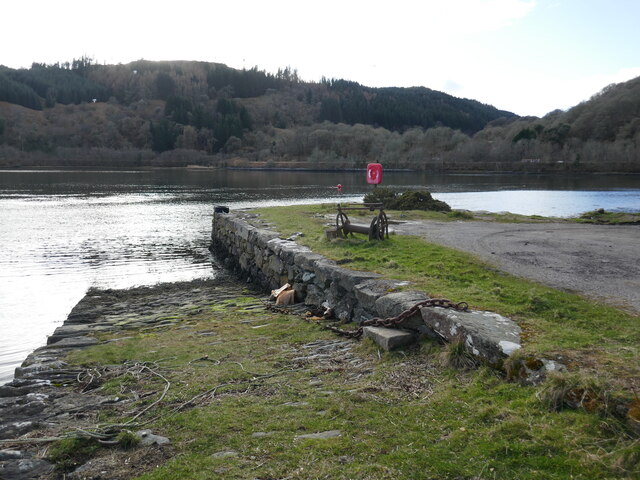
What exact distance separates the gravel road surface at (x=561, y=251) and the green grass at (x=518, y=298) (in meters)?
0.54

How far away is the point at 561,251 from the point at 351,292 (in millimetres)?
5487

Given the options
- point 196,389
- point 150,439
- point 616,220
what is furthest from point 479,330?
point 616,220

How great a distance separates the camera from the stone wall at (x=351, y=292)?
17.2 ft

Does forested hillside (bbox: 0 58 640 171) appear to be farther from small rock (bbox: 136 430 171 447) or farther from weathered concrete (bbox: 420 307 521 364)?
small rock (bbox: 136 430 171 447)

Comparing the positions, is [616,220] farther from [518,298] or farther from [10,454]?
[10,454]

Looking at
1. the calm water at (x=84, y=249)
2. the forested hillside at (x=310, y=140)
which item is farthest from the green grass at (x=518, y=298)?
the forested hillside at (x=310, y=140)

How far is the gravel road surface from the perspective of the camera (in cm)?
770

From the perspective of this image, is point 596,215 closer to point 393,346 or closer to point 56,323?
point 393,346

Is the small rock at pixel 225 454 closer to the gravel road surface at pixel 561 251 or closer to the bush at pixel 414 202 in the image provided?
the gravel road surface at pixel 561 251

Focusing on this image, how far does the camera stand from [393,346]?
6043 mm

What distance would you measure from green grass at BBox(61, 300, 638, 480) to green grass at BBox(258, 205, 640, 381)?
2.49ft

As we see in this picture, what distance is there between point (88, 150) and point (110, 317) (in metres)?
163

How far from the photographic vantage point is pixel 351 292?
8.51 meters

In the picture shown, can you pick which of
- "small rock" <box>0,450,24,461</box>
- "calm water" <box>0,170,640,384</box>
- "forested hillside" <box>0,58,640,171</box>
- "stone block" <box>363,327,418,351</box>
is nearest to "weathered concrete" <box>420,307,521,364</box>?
"stone block" <box>363,327,418,351</box>
